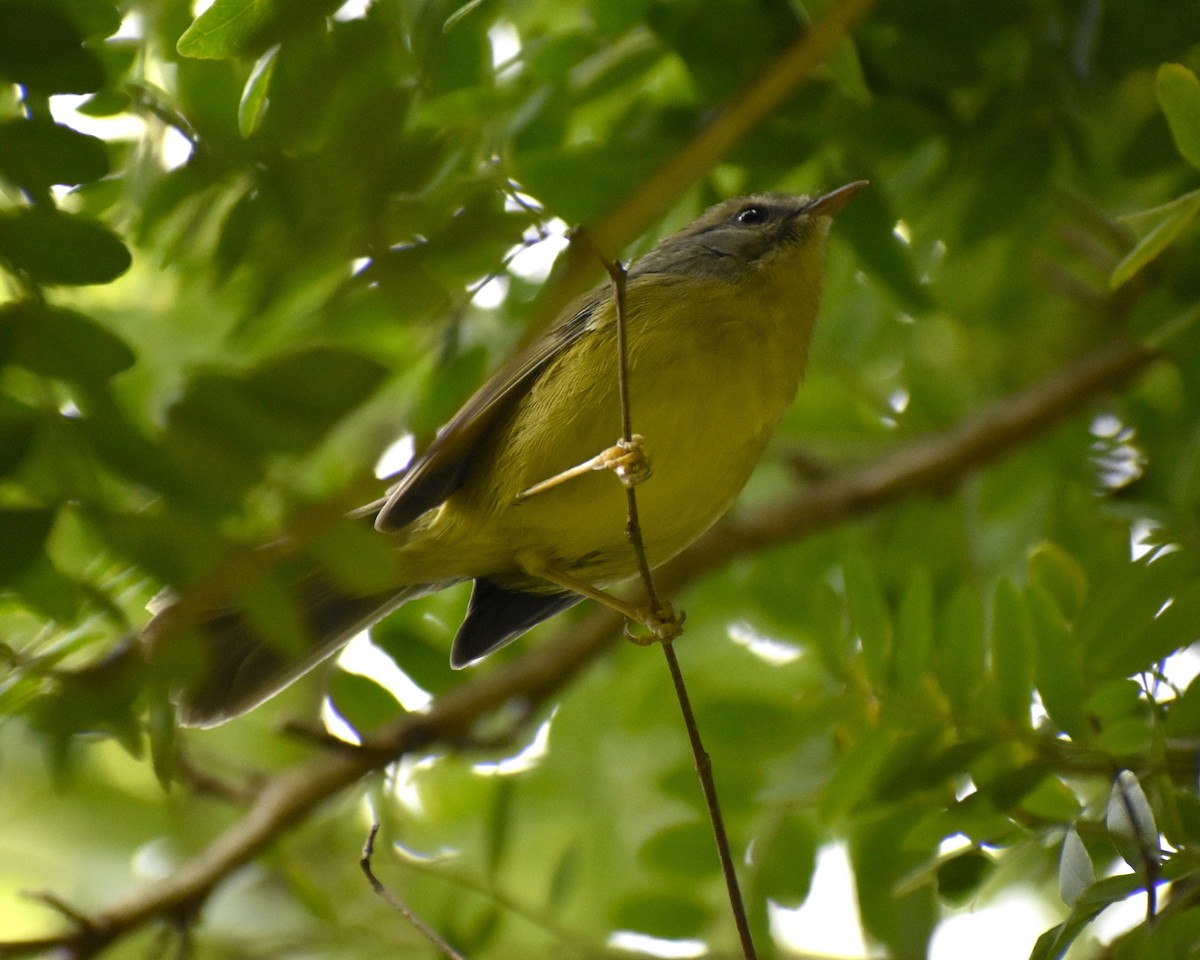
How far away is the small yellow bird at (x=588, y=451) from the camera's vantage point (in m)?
3.52

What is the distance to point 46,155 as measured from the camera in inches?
92.0

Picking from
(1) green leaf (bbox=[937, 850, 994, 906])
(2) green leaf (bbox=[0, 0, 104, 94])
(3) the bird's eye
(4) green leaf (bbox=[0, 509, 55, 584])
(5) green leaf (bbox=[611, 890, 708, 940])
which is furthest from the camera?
(3) the bird's eye

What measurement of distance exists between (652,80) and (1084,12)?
4.12 ft

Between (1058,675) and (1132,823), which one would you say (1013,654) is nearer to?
(1058,675)

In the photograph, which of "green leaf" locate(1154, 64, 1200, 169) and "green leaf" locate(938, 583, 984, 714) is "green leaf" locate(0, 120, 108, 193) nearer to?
"green leaf" locate(1154, 64, 1200, 169)

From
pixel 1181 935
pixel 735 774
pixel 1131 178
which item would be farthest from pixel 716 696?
pixel 1131 178

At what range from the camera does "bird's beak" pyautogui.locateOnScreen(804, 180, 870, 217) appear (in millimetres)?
3600

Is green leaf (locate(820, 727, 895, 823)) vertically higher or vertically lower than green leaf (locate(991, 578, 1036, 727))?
lower

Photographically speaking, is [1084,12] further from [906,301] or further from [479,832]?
[479,832]

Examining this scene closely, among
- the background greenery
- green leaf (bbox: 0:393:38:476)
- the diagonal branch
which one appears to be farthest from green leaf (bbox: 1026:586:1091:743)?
green leaf (bbox: 0:393:38:476)

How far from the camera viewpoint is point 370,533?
86.7 inches

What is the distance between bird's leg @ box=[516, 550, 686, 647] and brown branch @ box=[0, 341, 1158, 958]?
54 centimetres

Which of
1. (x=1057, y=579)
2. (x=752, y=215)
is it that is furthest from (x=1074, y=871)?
(x=752, y=215)

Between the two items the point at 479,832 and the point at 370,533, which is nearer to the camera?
the point at 370,533
